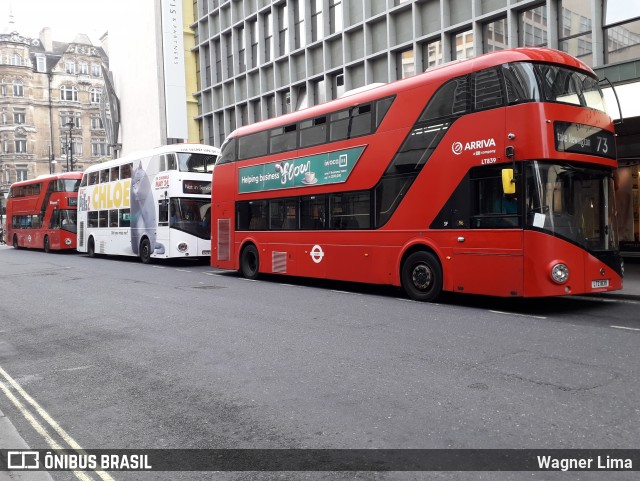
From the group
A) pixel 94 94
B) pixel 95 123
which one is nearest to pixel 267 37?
pixel 95 123

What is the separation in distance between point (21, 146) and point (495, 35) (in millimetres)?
81496

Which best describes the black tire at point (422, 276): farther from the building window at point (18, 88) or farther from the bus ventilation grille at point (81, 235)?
the building window at point (18, 88)

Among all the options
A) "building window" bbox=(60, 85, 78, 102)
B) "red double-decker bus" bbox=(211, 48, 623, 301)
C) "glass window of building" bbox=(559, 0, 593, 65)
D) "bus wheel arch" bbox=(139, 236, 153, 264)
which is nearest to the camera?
"red double-decker bus" bbox=(211, 48, 623, 301)

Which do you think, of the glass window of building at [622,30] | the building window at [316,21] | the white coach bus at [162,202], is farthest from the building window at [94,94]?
the glass window of building at [622,30]

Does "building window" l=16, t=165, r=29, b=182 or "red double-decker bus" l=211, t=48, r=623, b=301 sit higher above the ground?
"building window" l=16, t=165, r=29, b=182

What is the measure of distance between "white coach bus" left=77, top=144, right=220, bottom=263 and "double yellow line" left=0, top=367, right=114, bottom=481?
51.1ft

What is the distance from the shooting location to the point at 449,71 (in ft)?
35.7

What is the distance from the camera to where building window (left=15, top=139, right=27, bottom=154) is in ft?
274

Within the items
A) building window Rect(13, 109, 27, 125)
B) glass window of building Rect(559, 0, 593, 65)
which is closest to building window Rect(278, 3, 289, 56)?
glass window of building Rect(559, 0, 593, 65)

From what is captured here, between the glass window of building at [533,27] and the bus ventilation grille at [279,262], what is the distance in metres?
9.24

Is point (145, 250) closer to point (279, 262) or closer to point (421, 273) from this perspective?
point (279, 262)

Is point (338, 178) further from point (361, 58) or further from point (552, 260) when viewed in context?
point (361, 58)

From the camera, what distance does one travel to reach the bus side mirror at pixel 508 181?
30.4 feet

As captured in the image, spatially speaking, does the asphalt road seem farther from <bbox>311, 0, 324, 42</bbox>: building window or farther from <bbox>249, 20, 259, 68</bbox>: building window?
<bbox>249, 20, 259, 68</bbox>: building window
